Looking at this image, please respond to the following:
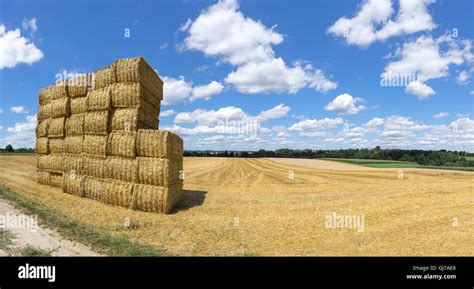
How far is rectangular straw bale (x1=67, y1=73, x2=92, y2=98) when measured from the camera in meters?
17.6

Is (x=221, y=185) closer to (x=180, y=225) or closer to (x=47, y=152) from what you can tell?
(x=180, y=225)

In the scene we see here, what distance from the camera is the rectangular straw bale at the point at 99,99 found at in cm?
1578

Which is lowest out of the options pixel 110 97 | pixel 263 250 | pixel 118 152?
pixel 263 250

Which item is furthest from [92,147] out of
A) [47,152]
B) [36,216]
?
[47,152]

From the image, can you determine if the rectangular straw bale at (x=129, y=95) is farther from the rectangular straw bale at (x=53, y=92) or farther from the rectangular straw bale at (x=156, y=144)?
the rectangular straw bale at (x=53, y=92)

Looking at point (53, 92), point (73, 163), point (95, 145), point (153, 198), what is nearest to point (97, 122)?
point (95, 145)

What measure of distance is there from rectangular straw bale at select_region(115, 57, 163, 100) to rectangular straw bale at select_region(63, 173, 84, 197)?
620 cm

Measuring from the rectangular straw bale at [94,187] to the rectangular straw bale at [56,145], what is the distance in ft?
15.5

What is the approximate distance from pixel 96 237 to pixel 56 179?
13422 mm

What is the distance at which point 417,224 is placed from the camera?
1097cm

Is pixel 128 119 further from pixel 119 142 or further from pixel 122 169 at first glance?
pixel 122 169

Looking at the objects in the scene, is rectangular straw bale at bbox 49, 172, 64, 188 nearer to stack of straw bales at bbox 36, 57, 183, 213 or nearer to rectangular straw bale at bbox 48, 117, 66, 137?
stack of straw bales at bbox 36, 57, 183, 213

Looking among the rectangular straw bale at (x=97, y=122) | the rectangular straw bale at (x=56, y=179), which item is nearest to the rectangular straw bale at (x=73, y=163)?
the rectangular straw bale at (x=56, y=179)
